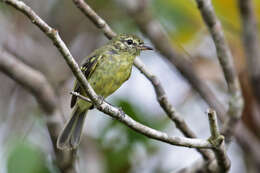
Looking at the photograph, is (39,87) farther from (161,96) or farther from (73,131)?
(161,96)

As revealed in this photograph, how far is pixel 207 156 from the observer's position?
3.57m

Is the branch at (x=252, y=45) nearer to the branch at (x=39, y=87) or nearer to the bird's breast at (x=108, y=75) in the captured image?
the bird's breast at (x=108, y=75)

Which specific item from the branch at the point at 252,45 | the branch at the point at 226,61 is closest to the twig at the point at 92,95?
the branch at the point at 226,61

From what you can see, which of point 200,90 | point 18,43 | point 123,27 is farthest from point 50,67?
point 200,90

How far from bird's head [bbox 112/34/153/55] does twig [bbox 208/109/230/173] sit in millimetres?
1277

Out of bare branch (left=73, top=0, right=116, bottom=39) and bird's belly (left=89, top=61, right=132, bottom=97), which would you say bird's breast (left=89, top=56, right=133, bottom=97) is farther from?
bare branch (left=73, top=0, right=116, bottom=39)

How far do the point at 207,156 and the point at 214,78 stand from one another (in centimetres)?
164

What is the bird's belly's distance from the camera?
379cm

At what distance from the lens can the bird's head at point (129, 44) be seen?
4070 mm

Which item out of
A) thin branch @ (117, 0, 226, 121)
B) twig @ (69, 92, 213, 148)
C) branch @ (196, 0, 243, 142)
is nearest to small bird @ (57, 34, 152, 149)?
thin branch @ (117, 0, 226, 121)

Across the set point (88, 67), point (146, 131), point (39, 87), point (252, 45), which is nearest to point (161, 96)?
point (146, 131)

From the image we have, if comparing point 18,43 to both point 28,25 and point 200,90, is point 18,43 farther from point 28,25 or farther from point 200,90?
point 200,90

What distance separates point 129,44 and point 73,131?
0.91 metres

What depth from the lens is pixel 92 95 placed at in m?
2.75
